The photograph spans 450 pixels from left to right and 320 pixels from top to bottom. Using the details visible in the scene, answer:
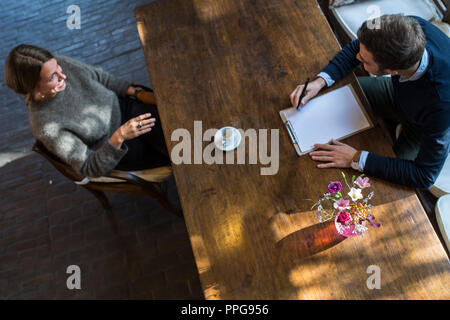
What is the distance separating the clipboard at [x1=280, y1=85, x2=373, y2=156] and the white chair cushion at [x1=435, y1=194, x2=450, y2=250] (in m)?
0.68

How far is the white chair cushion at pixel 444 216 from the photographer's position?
5.97 feet

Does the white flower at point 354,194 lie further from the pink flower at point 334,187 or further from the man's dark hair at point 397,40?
the man's dark hair at point 397,40

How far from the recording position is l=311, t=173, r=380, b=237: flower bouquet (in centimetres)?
143

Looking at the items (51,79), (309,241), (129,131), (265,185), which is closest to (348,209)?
(309,241)

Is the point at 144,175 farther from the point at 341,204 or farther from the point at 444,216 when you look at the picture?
the point at 444,216

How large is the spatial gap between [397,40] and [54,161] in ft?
6.06

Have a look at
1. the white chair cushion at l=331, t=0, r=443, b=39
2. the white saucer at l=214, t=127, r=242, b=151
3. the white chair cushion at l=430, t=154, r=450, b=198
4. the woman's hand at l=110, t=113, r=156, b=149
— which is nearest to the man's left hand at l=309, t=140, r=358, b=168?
the white saucer at l=214, t=127, r=242, b=151

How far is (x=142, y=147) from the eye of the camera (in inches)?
91.2

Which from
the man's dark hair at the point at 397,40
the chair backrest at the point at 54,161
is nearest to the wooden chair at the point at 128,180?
the chair backrest at the point at 54,161

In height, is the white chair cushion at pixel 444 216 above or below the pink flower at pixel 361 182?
below

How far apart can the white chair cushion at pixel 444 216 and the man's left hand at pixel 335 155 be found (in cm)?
72

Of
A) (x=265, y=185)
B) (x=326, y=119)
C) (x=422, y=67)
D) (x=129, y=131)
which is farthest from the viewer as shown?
(x=129, y=131)

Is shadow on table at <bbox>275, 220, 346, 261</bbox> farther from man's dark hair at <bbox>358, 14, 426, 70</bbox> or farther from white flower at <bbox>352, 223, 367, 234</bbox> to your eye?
man's dark hair at <bbox>358, 14, 426, 70</bbox>
